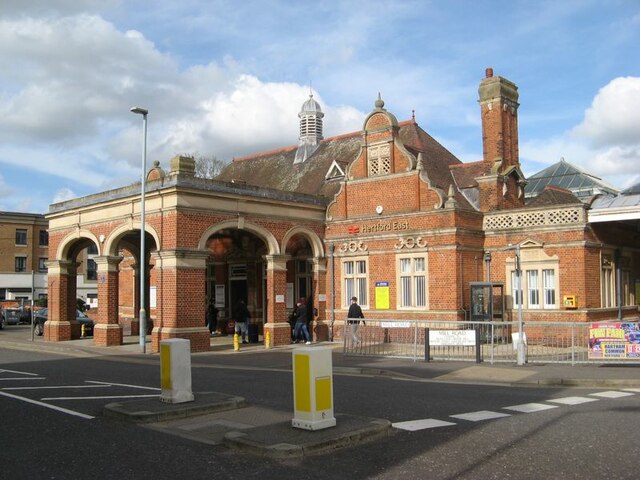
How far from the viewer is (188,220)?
22375 millimetres

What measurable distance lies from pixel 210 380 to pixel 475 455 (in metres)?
8.63

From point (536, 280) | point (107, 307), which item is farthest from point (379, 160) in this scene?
point (107, 307)

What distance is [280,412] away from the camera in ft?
34.1

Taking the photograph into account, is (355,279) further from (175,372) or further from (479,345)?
(175,372)

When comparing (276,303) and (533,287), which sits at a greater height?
(533,287)

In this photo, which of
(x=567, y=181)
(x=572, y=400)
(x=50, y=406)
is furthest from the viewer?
(x=567, y=181)

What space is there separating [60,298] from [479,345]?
1875cm

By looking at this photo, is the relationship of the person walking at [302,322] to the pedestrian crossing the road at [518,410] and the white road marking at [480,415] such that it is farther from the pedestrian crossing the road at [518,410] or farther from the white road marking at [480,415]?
the white road marking at [480,415]

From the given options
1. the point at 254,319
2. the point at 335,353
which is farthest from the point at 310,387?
the point at 254,319

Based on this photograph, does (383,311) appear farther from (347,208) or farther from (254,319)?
(254,319)

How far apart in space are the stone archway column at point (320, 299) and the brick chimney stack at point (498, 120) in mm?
7909

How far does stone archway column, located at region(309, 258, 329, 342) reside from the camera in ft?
87.8

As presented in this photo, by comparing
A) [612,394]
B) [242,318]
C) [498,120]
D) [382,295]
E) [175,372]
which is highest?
[498,120]

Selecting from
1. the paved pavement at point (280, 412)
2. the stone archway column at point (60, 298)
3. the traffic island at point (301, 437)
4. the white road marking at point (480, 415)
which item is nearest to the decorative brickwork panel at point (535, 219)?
the paved pavement at point (280, 412)
